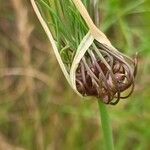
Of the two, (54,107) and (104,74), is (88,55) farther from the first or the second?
(54,107)

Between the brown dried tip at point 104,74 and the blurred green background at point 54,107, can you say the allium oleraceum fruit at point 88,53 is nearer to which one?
the brown dried tip at point 104,74

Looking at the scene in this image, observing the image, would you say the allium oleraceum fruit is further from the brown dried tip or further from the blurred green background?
the blurred green background

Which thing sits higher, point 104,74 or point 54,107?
point 104,74

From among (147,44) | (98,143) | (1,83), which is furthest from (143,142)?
(1,83)

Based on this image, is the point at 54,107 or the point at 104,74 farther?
the point at 54,107

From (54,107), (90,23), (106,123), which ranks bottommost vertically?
(54,107)

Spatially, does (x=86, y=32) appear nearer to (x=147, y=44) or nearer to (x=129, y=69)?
(x=129, y=69)

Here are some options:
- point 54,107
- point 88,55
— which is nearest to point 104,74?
point 88,55
